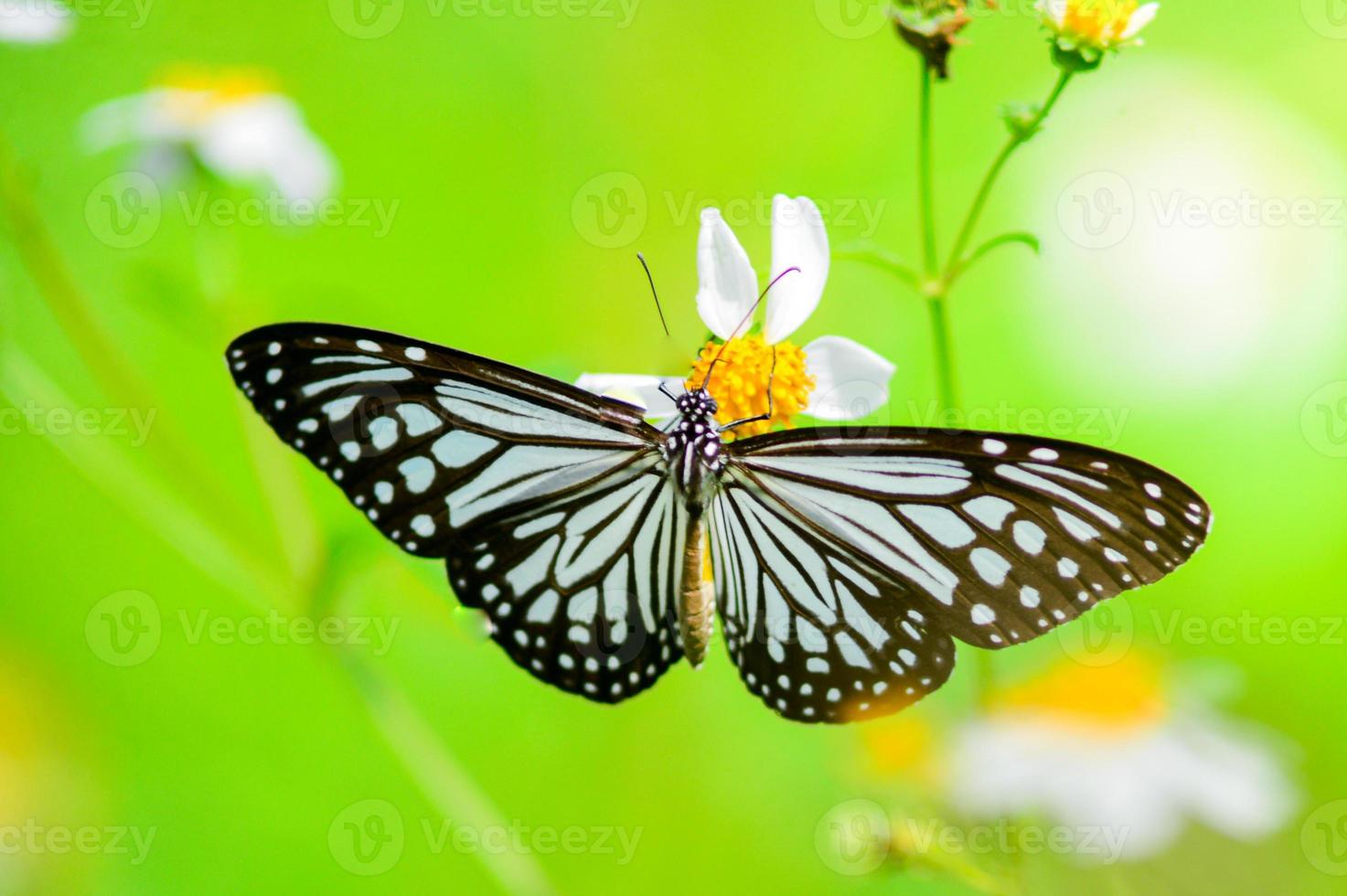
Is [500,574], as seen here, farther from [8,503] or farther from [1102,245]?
[1102,245]

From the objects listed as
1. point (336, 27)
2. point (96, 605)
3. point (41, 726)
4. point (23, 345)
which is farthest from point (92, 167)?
point (41, 726)

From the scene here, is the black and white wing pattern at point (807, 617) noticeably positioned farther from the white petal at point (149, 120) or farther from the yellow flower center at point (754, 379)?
the white petal at point (149, 120)
